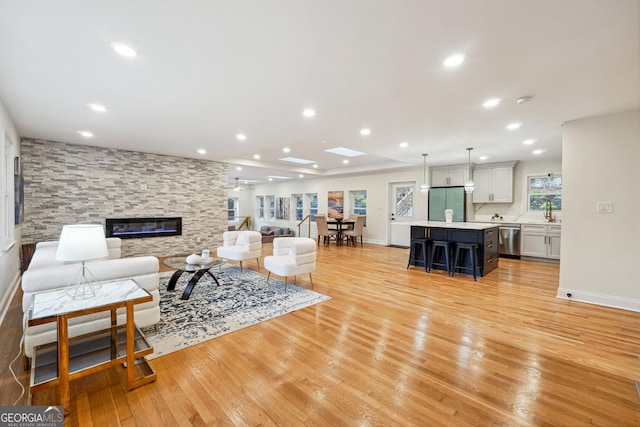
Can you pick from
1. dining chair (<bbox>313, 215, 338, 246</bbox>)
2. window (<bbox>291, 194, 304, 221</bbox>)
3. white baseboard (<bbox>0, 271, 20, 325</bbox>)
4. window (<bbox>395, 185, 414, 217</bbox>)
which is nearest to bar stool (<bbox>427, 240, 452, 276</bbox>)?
window (<bbox>395, 185, 414, 217</bbox>)

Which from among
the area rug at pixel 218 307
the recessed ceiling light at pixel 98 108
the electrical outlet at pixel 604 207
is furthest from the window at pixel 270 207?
the electrical outlet at pixel 604 207

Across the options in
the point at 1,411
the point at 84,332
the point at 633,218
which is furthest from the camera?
the point at 633,218

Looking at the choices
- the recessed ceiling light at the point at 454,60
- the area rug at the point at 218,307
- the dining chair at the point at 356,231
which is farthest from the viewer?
the dining chair at the point at 356,231

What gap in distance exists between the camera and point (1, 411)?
1565 mm

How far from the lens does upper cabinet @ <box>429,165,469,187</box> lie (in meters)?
7.55

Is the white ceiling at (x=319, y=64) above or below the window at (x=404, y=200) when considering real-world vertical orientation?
above

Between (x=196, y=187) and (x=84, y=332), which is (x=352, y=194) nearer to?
(x=196, y=187)

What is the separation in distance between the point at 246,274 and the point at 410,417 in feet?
13.0

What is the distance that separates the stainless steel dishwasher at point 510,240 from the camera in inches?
265

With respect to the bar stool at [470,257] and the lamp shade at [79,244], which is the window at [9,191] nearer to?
the lamp shade at [79,244]

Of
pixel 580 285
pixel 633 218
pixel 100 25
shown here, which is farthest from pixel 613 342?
pixel 100 25

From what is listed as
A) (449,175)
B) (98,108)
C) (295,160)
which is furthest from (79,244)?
(449,175)

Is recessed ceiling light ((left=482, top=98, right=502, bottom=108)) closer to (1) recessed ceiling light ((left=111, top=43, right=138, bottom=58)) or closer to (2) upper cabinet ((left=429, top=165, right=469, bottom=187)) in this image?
(1) recessed ceiling light ((left=111, top=43, right=138, bottom=58))

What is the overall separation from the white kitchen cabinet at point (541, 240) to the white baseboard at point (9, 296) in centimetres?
927
